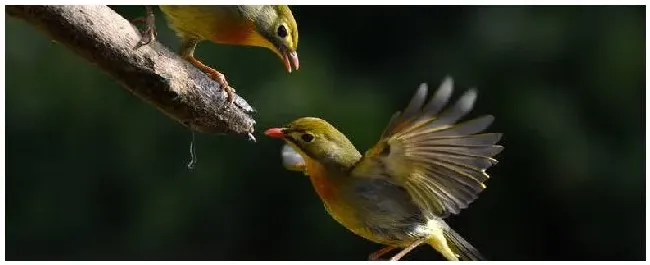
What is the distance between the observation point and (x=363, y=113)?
4289 mm

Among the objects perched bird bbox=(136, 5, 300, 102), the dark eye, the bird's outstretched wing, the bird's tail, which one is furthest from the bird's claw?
the bird's tail

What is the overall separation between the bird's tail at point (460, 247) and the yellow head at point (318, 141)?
0.26 metres

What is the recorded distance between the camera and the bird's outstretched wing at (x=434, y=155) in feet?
4.33

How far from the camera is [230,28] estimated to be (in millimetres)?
1285

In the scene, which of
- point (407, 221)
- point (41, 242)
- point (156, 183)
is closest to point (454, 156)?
point (407, 221)

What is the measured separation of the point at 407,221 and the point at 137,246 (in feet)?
11.7

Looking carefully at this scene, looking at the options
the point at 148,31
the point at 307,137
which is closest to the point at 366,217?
the point at 307,137

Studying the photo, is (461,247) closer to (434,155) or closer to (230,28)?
(434,155)

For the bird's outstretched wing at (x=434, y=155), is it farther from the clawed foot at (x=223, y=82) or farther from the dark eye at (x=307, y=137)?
the clawed foot at (x=223, y=82)

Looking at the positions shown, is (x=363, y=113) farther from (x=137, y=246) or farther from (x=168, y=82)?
(x=168, y=82)

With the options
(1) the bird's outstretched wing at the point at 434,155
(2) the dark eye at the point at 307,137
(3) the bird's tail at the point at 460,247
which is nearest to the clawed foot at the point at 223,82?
(2) the dark eye at the point at 307,137

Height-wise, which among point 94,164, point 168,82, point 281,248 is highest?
point 168,82

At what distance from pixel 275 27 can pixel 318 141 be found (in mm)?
145

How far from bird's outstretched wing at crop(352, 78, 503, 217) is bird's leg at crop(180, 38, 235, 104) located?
22cm
